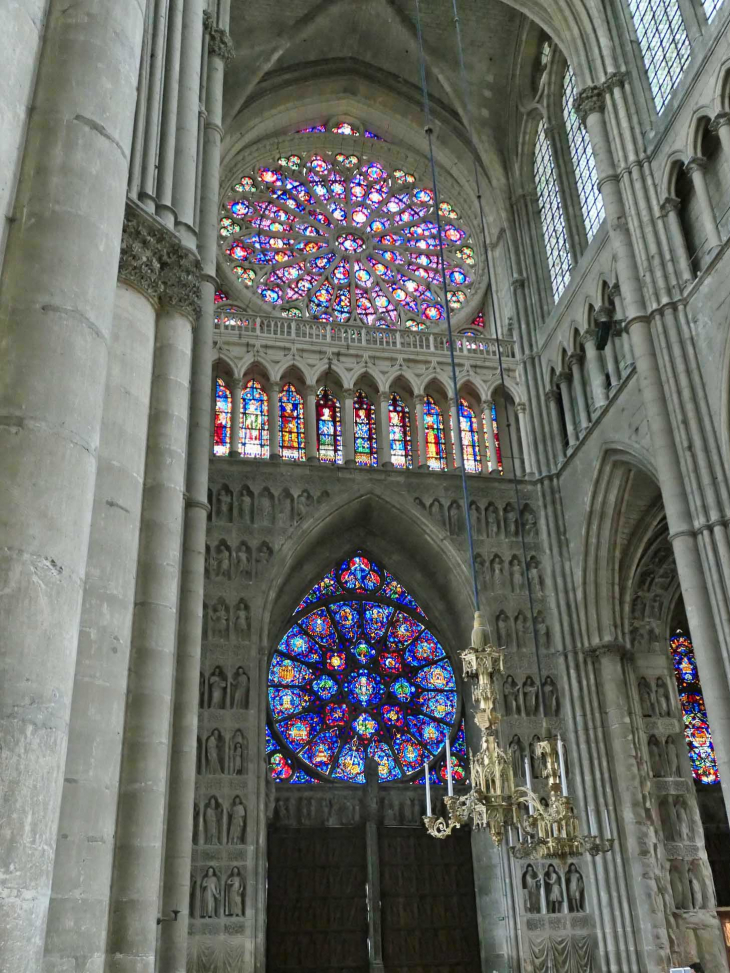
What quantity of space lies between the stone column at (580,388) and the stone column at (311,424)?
15.6 ft

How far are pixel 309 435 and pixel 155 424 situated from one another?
8.14 metres

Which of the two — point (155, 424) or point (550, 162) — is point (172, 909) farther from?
point (550, 162)

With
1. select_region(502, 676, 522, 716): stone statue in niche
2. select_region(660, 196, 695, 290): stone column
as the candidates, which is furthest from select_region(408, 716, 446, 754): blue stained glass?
select_region(660, 196, 695, 290): stone column

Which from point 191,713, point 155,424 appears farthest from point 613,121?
point 191,713

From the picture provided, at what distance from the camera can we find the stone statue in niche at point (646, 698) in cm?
1634

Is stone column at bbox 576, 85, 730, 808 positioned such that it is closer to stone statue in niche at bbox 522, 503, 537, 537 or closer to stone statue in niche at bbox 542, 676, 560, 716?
stone statue in niche at bbox 522, 503, 537, 537

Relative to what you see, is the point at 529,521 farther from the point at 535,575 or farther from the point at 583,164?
the point at 583,164

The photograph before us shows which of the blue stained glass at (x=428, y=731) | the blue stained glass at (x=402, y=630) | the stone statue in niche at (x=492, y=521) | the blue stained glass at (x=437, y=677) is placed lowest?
the blue stained glass at (x=428, y=731)

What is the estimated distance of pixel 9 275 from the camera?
528 cm

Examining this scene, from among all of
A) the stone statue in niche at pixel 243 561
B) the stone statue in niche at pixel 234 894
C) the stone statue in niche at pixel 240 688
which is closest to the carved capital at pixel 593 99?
the stone statue in niche at pixel 243 561

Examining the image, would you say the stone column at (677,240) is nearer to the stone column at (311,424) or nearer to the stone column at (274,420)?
the stone column at (311,424)

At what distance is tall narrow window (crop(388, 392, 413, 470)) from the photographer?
18141 mm

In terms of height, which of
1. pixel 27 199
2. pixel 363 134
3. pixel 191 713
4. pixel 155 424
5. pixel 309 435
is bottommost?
pixel 191 713

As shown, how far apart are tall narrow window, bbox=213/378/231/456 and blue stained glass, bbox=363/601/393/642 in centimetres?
391
